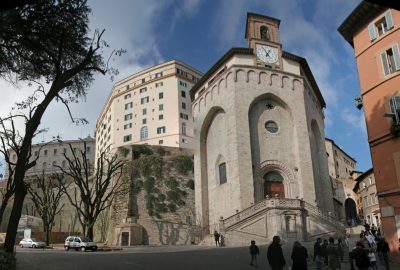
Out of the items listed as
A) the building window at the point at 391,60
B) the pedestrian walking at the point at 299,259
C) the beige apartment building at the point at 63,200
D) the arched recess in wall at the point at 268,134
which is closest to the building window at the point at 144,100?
the beige apartment building at the point at 63,200

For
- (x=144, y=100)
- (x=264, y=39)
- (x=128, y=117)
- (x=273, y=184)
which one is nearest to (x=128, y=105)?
(x=128, y=117)

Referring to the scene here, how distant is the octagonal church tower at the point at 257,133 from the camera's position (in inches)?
1423

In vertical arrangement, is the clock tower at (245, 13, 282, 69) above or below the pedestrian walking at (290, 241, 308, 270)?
above

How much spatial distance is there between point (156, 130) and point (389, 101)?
5386 cm

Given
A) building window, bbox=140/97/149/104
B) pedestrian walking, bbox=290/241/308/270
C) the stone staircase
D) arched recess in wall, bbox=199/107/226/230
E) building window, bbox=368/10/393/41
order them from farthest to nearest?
building window, bbox=140/97/149/104, arched recess in wall, bbox=199/107/226/230, the stone staircase, building window, bbox=368/10/393/41, pedestrian walking, bbox=290/241/308/270

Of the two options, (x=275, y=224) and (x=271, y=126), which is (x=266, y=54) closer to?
(x=271, y=126)

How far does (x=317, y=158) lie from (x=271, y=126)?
22.8 feet

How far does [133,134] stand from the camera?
73.3 m

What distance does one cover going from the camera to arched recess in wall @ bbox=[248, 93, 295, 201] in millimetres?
36562

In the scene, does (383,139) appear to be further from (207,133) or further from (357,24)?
(207,133)

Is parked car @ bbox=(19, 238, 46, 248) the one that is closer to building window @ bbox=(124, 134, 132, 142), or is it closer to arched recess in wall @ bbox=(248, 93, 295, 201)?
arched recess in wall @ bbox=(248, 93, 295, 201)

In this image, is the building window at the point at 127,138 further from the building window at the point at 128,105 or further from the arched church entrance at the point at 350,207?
the arched church entrance at the point at 350,207

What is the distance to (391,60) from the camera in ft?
68.1

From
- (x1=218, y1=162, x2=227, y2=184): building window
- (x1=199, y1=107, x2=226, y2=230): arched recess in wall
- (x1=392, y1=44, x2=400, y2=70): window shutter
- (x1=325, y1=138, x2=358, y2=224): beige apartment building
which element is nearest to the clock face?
(x1=199, y1=107, x2=226, y2=230): arched recess in wall
